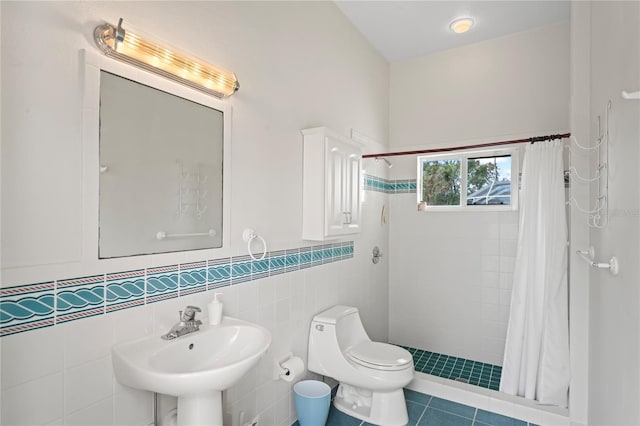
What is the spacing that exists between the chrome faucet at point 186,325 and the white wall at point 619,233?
4.74 ft

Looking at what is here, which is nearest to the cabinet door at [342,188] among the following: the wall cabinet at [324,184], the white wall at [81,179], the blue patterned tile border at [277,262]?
the wall cabinet at [324,184]

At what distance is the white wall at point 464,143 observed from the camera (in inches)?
115

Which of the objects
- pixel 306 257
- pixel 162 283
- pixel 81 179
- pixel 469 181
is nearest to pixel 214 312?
pixel 162 283

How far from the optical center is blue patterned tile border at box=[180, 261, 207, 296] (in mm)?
1472

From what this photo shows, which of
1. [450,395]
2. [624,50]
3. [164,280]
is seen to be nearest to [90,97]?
[164,280]

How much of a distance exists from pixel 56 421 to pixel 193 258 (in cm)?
68

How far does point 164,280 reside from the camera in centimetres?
139

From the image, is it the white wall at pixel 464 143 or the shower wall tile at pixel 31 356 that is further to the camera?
the white wall at pixel 464 143

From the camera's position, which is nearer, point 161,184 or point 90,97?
point 90,97

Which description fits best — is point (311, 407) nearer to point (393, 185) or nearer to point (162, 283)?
point (162, 283)

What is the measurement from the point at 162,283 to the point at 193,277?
0.15m

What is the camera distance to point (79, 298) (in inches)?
44.4

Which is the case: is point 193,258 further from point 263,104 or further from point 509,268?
point 509,268

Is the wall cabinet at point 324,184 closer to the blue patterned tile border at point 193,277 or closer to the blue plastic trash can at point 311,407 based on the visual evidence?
the blue patterned tile border at point 193,277
